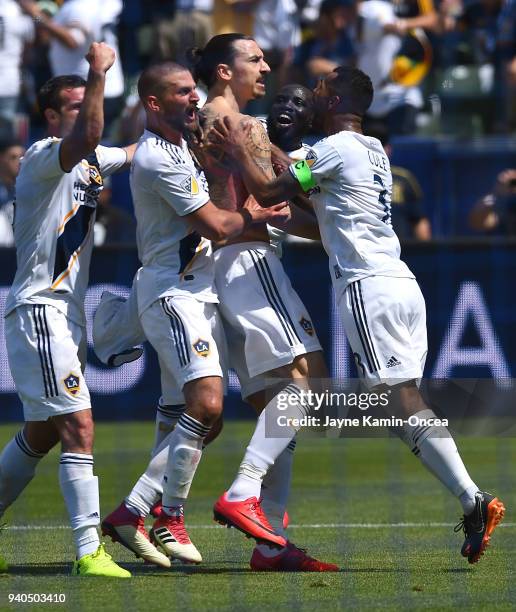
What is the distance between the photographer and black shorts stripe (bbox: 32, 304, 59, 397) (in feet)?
18.0

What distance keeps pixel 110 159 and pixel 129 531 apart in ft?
5.72

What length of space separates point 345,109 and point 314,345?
1083mm

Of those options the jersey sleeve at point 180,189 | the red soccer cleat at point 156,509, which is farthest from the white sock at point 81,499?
the jersey sleeve at point 180,189

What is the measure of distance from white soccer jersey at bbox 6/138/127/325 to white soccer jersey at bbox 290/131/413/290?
38.0 inches

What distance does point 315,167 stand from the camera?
5.64m

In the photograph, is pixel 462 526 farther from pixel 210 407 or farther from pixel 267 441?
pixel 210 407

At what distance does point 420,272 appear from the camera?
11.4m

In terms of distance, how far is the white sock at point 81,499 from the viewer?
214 inches

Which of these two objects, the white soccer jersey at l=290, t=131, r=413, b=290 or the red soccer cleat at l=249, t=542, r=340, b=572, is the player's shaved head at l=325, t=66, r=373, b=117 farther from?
the red soccer cleat at l=249, t=542, r=340, b=572

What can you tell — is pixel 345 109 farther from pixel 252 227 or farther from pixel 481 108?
pixel 481 108

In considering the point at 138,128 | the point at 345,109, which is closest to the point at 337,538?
the point at 345,109

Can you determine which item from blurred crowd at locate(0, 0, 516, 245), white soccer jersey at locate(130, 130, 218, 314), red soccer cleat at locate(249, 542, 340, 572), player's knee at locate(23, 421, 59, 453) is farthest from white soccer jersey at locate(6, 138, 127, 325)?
blurred crowd at locate(0, 0, 516, 245)

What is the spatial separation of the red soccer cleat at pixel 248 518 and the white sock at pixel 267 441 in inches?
1.2

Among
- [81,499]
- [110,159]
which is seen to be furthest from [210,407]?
[110,159]
